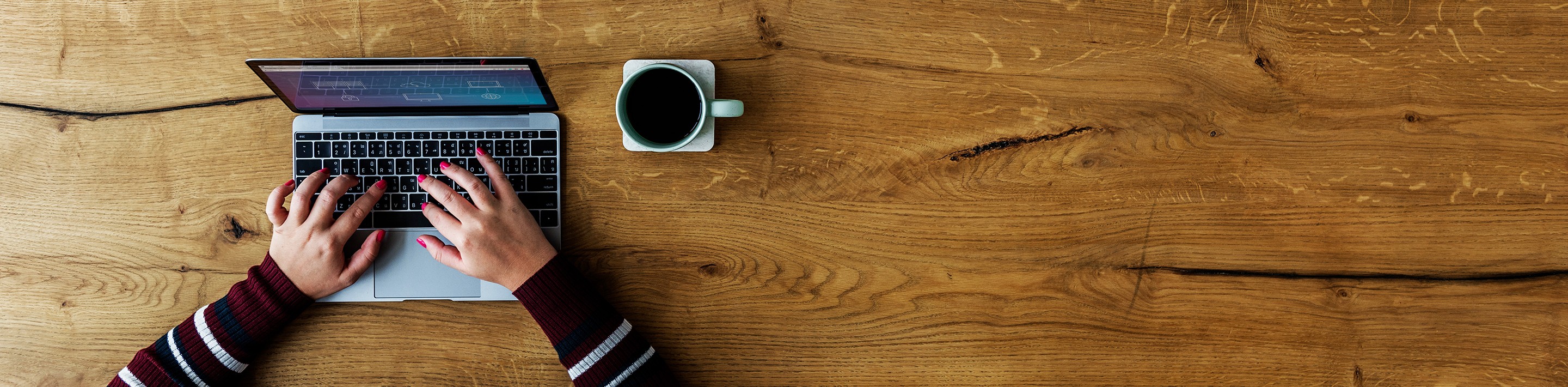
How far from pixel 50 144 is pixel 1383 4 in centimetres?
159

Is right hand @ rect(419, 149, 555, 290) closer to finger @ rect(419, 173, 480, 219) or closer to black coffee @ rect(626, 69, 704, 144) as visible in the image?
finger @ rect(419, 173, 480, 219)

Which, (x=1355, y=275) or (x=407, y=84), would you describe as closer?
(x=407, y=84)

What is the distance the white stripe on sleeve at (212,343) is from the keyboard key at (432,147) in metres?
0.30

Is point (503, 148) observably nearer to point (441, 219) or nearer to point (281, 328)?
point (441, 219)

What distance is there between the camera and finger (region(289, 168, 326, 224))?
86 cm

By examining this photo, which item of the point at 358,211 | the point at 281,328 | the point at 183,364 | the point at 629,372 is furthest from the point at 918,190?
the point at 183,364

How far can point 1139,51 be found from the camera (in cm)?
93

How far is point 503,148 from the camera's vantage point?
89 centimetres

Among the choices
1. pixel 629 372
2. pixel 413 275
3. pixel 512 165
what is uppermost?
pixel 512 165

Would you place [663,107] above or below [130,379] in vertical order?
above

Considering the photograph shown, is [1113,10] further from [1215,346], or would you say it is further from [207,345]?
[207,345]

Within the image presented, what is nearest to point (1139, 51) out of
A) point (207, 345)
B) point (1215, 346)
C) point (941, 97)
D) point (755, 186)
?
point (941, 97)

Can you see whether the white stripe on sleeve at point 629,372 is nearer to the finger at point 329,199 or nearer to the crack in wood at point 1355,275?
the finger at point 329,199

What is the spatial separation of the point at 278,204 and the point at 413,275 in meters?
0.16
